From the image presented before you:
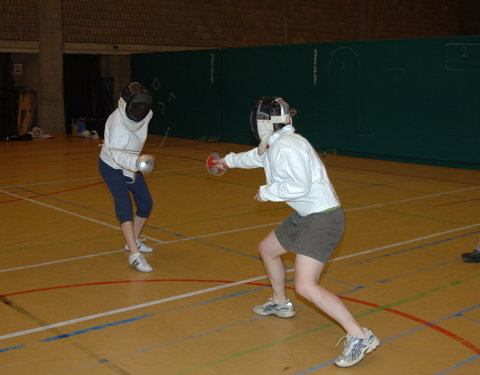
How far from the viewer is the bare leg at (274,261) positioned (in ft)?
13.1

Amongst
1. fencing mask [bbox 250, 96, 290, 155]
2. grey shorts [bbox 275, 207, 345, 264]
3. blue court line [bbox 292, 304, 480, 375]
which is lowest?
blue court line [bbox 292, 304, 480, 375]

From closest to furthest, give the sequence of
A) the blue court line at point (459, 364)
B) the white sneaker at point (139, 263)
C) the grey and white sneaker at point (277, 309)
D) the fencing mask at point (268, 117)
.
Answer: the blue court line at point (459, 364)
the fencing mask at point (268, 117)
the grey and white sneaker at point (277, 309)
the white sneaker at point (139, 263)

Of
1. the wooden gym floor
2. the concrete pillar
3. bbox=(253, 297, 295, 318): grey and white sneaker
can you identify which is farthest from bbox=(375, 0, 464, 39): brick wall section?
bbox=(253, 297, 295, 318): grey and white sneaker

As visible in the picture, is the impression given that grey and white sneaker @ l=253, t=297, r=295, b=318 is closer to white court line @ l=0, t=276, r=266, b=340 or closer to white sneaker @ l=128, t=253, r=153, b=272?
white court line @ l=0, t=276, r=266, b=340

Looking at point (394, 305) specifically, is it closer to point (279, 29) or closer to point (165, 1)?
point (165, 1)

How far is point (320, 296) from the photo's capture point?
3535 millimetres

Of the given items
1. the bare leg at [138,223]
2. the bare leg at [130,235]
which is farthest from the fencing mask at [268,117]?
the bare leg at [138,223]

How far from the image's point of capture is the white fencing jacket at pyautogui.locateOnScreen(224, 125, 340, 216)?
3551 millimetres

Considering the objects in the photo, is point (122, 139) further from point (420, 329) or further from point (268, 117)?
point (420, 329)

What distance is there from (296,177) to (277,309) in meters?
1.15

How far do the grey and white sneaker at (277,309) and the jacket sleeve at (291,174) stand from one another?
983mm

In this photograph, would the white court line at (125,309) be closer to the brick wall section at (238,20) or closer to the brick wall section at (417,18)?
the brick wall section at (238,20)

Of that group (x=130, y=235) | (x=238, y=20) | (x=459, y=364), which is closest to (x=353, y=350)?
(x=459, y=364)

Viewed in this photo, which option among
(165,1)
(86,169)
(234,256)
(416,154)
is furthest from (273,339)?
(165,1)
